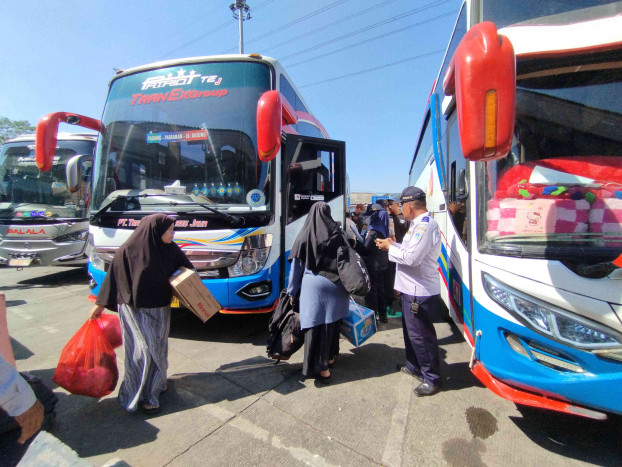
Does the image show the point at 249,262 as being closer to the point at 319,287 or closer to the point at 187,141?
the point at 319,287

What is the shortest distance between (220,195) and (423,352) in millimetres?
2643

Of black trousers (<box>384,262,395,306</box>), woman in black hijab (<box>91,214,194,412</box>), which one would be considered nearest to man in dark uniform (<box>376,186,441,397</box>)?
black trousers (<box>384,262,395,306</box>)

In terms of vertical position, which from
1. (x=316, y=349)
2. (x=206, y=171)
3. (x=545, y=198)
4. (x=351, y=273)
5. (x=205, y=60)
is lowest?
(x=316, y=349)

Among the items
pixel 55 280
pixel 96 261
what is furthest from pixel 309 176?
pixel 55 280

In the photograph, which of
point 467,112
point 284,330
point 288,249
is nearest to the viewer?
point 467,112

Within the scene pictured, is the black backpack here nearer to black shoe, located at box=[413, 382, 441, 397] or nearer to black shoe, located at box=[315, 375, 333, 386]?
black shoe, located at box=[315, 375, 333, 386]

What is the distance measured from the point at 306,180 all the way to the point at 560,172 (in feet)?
8.76

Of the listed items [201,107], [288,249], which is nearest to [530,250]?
[288,249]

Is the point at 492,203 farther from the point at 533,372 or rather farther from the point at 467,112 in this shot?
the point at 533,372

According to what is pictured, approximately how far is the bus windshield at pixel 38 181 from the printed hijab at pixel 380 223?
20.9 ft

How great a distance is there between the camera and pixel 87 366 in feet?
8.06

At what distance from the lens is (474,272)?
2297 mm

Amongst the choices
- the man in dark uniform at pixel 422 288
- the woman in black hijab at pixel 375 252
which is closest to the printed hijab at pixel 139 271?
the man in dark uniform at pixel 422 288

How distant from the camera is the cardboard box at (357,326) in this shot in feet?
10.2
